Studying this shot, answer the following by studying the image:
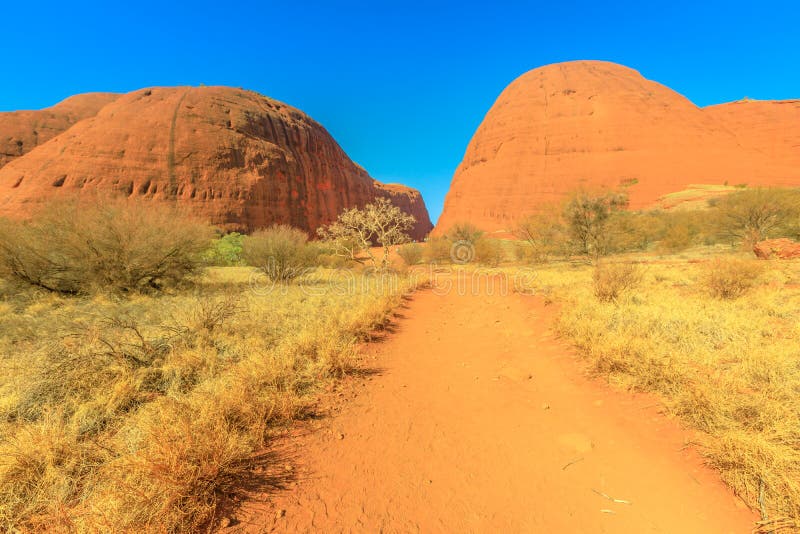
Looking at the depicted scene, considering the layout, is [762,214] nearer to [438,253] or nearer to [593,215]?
[593,215]

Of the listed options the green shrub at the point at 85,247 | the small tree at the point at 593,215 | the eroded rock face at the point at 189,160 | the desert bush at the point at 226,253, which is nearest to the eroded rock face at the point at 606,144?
the small tree at the point at 593,215

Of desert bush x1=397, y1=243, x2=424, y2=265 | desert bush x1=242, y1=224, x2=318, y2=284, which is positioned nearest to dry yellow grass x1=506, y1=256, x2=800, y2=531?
desert bush x1=242, y1=224, x2=318, y2=284

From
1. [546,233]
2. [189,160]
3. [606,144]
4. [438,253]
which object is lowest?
[438,253]

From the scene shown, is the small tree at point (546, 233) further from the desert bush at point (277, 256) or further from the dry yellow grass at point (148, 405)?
the dry yellow grass at point (148, 405)

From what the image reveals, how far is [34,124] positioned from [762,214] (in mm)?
62930

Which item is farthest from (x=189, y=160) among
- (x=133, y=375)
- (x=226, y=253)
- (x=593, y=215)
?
(x=593, y=215)

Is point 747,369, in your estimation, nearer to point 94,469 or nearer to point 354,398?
point 354,398

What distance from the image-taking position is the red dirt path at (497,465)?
1.80 metres

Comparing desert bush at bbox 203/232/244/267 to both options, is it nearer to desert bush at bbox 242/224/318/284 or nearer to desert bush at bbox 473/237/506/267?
desert bush at bbox 242/224/318/284

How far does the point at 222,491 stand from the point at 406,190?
283ft

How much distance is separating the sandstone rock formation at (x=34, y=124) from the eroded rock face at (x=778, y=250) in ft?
189

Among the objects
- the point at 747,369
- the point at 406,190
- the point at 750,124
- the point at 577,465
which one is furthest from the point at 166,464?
the point at 406,190

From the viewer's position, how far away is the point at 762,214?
46.0 feet

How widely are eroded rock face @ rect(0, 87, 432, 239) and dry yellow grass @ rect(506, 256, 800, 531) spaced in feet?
107
